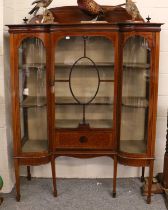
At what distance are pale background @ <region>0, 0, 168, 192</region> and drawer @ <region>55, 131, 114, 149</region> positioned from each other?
0.46 m

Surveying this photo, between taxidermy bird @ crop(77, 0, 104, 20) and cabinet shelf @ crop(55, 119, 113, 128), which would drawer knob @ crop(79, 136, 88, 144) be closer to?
cabinet shelf @ crop(55, 119, 113, 128)

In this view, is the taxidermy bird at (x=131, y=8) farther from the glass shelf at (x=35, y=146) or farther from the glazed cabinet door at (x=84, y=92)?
the glass shelf at (x=35, y=146)

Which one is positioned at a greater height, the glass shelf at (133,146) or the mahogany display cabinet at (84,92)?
the mahogany display cabinet at (84,92)

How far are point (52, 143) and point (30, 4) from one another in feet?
4.06

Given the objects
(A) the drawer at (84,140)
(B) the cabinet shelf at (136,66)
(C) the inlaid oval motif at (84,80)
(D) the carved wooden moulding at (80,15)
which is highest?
(D) the carved wooden moulding at (80,15)

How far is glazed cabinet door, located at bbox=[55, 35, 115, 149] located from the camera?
89.4 inches

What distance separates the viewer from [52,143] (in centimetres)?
233

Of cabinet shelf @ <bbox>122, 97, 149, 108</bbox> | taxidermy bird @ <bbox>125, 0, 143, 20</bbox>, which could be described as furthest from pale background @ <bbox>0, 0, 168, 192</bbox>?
cabinet shelf @ <bbox>122, 97, 149, 108</bbox>

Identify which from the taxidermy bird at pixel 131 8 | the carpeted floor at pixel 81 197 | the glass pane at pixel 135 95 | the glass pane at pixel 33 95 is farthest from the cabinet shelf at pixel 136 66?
the carpeted floor at pixel 81 197

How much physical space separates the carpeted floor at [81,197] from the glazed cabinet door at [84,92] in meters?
0.46

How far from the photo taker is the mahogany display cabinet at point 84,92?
2195 mm

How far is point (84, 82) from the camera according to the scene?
2.34 metres

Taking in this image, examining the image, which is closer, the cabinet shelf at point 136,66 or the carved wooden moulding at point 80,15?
the cabinet shelf at point 136,66

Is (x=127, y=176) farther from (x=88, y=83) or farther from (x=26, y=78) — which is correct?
(x=26, y=78)
